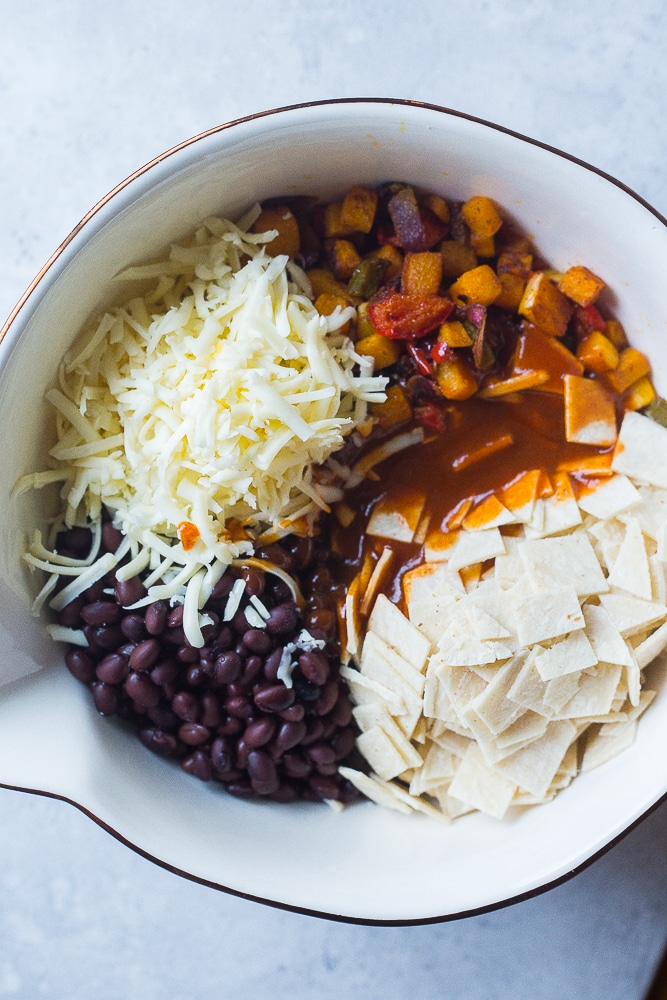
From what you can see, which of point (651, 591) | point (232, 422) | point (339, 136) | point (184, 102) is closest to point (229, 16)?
point (184, 102)

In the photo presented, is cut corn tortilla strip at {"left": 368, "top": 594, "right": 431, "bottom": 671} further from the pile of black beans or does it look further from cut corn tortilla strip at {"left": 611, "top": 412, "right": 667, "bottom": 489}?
cut corn tortilla strip at {"left": 611, "top": 412, "right": 667, "bottom": 489}

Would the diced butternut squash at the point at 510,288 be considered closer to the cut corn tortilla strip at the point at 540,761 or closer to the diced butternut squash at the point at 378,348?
the diced butternut squash at the point at 378,348

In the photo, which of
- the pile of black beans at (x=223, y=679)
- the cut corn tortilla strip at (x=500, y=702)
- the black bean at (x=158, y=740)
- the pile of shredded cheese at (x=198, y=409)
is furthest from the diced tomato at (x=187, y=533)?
the cut corn tortilla strip at (x=500, y=702)

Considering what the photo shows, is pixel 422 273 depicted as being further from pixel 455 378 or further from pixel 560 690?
pixel 560 690

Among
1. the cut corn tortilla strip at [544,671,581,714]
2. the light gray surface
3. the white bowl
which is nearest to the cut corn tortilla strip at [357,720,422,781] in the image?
the white bowl

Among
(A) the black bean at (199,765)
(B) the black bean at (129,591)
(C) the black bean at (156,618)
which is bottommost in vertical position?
(A) the black bean at (199,765)

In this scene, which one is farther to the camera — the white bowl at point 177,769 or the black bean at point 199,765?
the black bean at point 199,765
